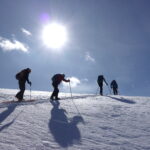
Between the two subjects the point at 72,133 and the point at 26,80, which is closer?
the point at 72,133

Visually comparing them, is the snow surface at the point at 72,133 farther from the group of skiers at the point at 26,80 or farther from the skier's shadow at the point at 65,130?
the group of skiers at the point at 26,80

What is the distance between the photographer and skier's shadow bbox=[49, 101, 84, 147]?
220 inches

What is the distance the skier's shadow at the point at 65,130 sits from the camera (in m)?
5.58

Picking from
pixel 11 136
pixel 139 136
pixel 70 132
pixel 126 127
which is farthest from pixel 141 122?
pixel 11 136

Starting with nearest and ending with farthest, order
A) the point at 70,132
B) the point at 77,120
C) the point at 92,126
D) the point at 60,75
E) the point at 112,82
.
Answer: the point at 70,132, the point at 92,126, the point at 77,120, the point at 60,75, the point at 112,82

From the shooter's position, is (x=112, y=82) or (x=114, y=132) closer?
(x=114, y=132)

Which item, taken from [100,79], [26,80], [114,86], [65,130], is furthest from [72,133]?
[114,86]

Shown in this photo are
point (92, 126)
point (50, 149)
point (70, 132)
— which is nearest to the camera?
point (50, 149)

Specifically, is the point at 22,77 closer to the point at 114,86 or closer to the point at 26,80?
the point at 26,80

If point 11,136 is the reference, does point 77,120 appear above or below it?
above

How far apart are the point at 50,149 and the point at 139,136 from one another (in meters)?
2.88

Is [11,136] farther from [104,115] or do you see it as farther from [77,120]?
[104,115]

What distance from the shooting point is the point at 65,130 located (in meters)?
6.48

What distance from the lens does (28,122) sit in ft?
22.1
